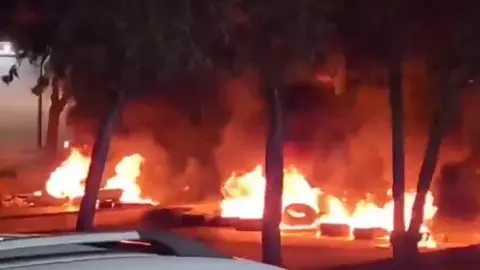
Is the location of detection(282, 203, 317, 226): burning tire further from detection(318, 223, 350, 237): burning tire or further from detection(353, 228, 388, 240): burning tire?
detection(353, 228, 388, 240): burning tire

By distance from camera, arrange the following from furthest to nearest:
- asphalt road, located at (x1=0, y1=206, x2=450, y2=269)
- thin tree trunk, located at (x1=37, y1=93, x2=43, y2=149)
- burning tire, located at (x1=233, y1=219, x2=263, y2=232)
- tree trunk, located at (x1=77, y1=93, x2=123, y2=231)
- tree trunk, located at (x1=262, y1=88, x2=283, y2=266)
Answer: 1. thin tree trunk, located at (x1=37, y1=93, x2=43, y2=149)
2. burning tire, located at (x1=233, y1=219, x2=263, y2=232)
3. asphalt road, located at (x1=0, y1=206, x2=450, y2=269)
4. tree trunk, located at (x1=77, y1=93, x2=123, y2=231)
5. tree trunk, located at (x1=262, y1=88, x2=283, y2=266)

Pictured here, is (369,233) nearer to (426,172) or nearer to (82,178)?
(426,172)

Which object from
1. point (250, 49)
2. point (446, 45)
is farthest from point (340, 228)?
point (250, 49)

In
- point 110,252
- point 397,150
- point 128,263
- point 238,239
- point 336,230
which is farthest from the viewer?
point 336,230

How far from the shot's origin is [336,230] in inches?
713

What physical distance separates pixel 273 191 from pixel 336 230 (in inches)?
260

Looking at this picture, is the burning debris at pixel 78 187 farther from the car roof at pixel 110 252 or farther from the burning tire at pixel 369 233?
the car roof at pixel 110 252

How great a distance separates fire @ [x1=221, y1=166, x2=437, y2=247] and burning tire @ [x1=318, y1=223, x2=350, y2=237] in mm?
112

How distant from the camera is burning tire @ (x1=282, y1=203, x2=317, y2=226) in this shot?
18953 millimetres

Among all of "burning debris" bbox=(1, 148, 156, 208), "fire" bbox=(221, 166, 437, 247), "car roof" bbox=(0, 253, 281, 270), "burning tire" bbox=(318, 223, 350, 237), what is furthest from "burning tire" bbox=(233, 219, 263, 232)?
"car roof" bbox=(0, 253, 281, 270)

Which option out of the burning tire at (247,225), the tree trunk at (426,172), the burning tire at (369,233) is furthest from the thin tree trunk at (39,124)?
the tree trunk at (426,172)

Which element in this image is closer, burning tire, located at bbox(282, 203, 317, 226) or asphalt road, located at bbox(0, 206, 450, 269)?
asphalt road, located at bbox(0, 206, 450, 269)

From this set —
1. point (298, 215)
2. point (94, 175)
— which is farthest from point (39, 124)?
point (94, 175)

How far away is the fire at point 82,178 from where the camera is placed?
74.0 ft
